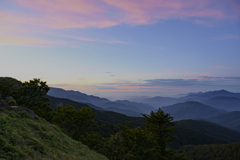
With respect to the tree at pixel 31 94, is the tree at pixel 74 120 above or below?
below

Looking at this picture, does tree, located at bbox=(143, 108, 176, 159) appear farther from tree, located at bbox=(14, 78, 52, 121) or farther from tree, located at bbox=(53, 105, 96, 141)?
tree, located at bbox=(14, 78, 52, 121)

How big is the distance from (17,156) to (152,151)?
23874 mm

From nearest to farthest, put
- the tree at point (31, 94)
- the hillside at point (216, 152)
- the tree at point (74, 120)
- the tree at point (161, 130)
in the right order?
the tree at point (31, 94), the tree at point (161, 130), the tree at point (74, 120), the hillside at point (216, 152)

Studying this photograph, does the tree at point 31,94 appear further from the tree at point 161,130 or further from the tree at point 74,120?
the tree at point 161,130

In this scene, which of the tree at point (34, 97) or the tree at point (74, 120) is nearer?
the tree at point (34, 97)

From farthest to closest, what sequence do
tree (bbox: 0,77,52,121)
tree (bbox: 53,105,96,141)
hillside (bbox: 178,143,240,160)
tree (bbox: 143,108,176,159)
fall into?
1. hillside (bbox: 178,143,240,160)
2. tree (bbox: 53,105,96,141)
3. tree (bbox: 143,108,176,159)
4. tree (bbox: 0,77,52,121)

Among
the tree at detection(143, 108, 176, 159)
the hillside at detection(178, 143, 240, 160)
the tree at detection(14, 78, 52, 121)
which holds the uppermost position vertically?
the tree at detection(14, 78, 52, 121)


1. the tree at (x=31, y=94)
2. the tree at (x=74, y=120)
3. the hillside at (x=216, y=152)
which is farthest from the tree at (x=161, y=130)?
the hillside at (x=216, y=152)

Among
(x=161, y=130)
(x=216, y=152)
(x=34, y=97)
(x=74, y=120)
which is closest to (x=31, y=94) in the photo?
(x=34, y=97)

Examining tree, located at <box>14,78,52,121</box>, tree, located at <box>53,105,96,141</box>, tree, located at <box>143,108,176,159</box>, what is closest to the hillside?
tree, located at <box>143,108,176,159</box>

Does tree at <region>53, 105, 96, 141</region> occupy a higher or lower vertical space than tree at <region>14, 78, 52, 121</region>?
lower

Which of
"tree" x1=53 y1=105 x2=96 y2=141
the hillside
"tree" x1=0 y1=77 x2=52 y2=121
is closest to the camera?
"tree" x1=0 y1=77 x2=52 y2=121

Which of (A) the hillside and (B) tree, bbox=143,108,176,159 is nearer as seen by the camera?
(B) tree, bbox=143,108,176,159

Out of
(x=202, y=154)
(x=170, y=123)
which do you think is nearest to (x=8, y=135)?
(x=170, y=123)
